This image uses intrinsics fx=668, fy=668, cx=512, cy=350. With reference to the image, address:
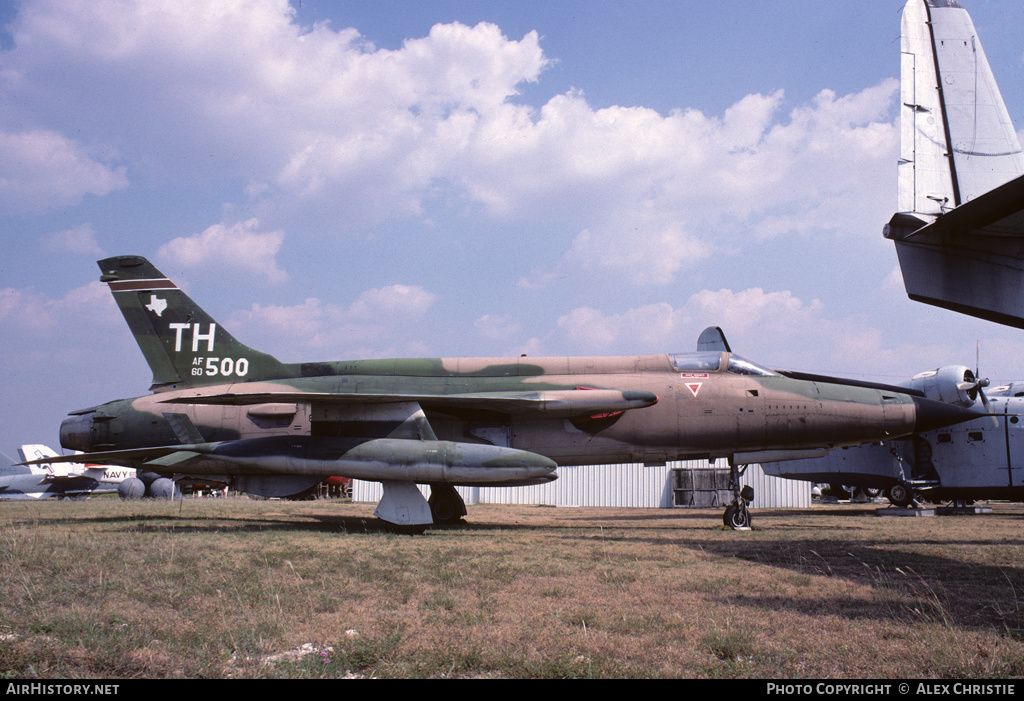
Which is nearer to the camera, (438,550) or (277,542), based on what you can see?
(438,550)

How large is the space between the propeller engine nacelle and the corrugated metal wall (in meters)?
12.9

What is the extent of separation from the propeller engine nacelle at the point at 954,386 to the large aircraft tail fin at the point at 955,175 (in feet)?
45.5

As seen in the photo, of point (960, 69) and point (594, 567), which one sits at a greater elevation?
point (960, 69)

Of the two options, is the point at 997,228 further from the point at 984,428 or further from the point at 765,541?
the point at 984,428

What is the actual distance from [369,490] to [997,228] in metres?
32.2

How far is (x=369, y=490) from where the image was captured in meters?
34.7

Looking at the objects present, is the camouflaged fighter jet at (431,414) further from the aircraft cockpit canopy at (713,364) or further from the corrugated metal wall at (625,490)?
the corrugated metal wall at (625,490)

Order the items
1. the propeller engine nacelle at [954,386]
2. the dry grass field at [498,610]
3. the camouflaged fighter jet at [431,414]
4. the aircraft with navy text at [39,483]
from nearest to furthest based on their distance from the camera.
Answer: the dry grass field at [498,610], the camouflaged fighter jet at [431,414], the propeller engine nacelle at [954,386], the aircraft with navy text at [39,483]

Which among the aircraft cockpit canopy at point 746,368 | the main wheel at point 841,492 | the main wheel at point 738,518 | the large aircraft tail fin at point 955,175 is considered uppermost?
the large aircraft tail fin at point 955,175

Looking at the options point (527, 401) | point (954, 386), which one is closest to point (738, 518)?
point (527, 401)

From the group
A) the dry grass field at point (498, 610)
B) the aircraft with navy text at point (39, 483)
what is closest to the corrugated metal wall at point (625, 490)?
the aircraft with navy text at point (39, 483)

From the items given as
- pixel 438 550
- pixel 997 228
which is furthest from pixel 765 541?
pixel 997 228

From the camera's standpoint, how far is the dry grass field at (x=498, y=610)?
3.39 m

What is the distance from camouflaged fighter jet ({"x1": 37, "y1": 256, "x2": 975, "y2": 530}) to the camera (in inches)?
429
